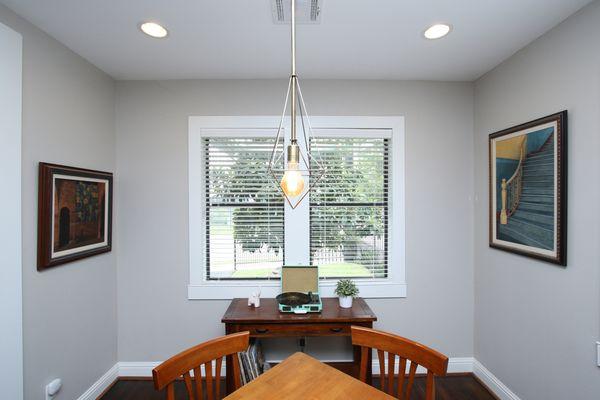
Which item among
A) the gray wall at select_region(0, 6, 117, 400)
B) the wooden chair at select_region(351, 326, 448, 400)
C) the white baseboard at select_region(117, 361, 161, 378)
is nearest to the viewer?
the wooden chair at select_region(351, 326, 448, 400)

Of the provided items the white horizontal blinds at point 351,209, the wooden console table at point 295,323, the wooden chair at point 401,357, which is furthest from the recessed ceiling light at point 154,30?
the wooden chair at point 401,357

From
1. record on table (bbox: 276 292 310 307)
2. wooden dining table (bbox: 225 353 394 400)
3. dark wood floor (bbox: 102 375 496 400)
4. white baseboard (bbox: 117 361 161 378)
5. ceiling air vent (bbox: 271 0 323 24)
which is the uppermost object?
ceiling air vent (bbox: 271 0 323 24)

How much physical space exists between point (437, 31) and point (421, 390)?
2645 mm

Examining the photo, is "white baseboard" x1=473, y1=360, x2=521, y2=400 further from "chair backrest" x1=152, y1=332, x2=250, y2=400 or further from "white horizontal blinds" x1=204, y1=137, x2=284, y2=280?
"chair backrest" x1=152, y1=332, x2=250, y2=400

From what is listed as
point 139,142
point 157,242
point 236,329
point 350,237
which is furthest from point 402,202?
point 139,142

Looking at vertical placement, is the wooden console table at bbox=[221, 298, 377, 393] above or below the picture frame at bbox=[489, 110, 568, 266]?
below

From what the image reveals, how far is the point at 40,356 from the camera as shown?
1729mm

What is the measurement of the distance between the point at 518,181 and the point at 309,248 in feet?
5.38

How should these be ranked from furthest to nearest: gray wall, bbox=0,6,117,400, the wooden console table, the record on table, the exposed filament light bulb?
the record on table < the wooden console table < gray wall, bbox=0,6,117,400 < the exposed filament light bulb

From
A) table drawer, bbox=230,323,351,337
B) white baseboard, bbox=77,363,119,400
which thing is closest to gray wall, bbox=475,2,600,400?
table drawer, bbox=230,323,351,337

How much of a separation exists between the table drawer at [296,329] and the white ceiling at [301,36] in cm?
196

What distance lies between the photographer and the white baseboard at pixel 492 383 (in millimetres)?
2094

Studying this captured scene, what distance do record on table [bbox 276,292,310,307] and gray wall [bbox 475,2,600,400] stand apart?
1.52 m

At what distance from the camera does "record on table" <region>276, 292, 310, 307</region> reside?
2.16 metres
